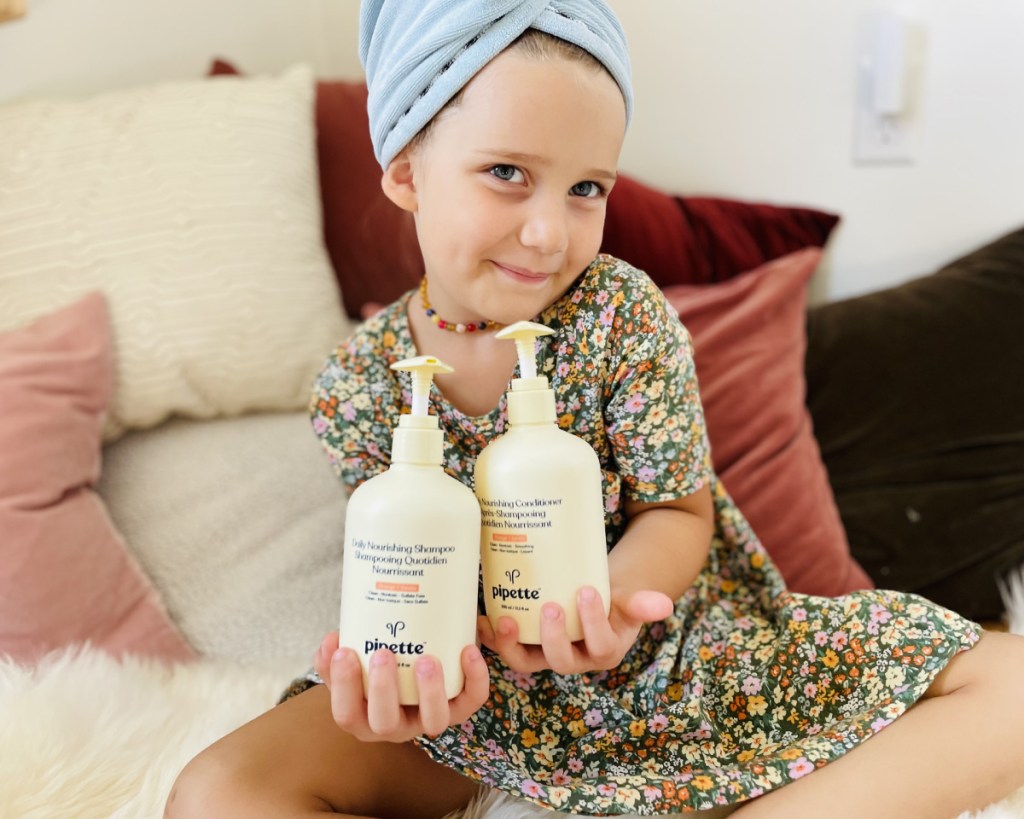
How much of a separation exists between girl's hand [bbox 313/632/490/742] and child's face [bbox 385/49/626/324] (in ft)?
0.98

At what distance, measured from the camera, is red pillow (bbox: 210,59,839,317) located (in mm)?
1279

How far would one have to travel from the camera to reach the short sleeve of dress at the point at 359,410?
2.81ft

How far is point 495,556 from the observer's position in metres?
0.60

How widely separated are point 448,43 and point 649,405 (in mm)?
339

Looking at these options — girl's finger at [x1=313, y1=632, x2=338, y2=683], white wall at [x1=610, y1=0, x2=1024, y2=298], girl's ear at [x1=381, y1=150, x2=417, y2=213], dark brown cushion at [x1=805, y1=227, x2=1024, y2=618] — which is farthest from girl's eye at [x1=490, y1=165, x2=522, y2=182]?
white wall at [x1=610, y1=0, x2=1024, y2=298]

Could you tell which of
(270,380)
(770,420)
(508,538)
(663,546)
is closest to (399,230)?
(270,380)

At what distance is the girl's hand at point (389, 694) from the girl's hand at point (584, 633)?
29mm

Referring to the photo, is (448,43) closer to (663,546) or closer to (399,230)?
(663,546)

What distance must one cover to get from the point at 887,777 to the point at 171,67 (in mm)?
1430

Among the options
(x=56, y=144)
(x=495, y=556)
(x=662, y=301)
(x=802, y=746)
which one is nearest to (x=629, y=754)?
(x=802, y=746)

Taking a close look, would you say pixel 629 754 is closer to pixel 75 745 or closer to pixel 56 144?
pixel 75 745

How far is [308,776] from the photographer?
0.72 metres

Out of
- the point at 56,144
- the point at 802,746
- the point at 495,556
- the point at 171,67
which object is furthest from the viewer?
the point at 171,67

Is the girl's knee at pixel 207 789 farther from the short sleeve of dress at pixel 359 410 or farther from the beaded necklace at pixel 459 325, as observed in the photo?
the beaded necklace at pixel 459 325
